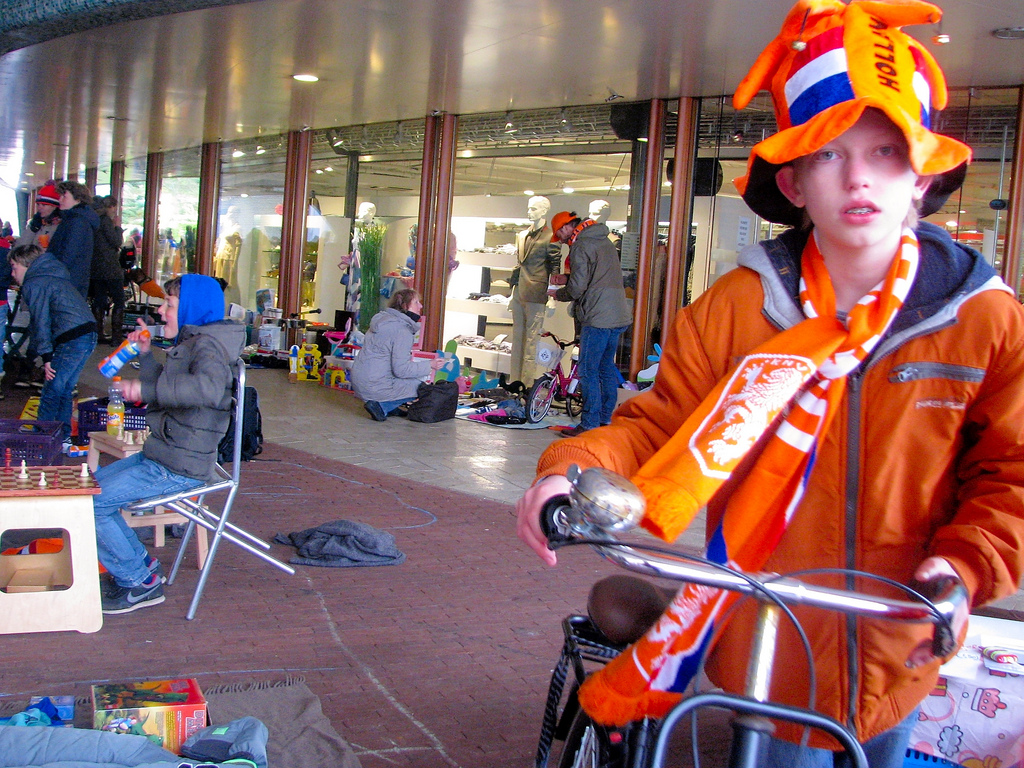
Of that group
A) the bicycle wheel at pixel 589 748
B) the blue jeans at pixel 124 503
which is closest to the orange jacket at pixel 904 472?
the bicycle wheel at pixel 589 748

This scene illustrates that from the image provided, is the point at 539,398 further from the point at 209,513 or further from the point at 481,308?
the point at 209,513

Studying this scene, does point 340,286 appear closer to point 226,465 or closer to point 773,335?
point 226,465

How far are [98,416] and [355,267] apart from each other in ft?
30.2

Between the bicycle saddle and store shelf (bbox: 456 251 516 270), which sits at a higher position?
store shelf (bbox: 456 251 516 270)

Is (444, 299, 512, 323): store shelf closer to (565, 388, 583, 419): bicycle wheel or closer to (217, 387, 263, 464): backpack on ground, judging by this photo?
(565, 388, 583, 419): bicycle wheel

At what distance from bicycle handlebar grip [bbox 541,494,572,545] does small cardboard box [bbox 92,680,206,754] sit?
1990 millimetres

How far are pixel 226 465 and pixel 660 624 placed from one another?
19.2 feet

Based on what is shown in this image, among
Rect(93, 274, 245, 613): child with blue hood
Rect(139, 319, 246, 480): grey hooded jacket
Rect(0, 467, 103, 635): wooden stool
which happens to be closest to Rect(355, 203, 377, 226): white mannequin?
Rect(93, 274, 245, 613): child with blue hood

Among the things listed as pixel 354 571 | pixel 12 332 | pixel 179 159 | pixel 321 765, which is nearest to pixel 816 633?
pixel 321 765

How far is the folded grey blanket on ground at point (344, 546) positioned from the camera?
516cm

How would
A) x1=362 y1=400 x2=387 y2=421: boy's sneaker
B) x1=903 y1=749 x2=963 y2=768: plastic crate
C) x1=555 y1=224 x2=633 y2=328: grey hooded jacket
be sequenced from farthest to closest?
x1=362 y1=400 x2=387 y2=421: boy's sneaker, x1=555 y1=224 x2=633 y2=328: grey hooded jacket, x1=903 y1=749 x2=963 y2=768: plastic crate

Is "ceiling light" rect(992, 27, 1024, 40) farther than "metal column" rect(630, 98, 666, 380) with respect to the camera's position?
No

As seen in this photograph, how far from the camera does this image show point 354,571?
5.07 m

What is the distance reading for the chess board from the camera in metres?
3.99
